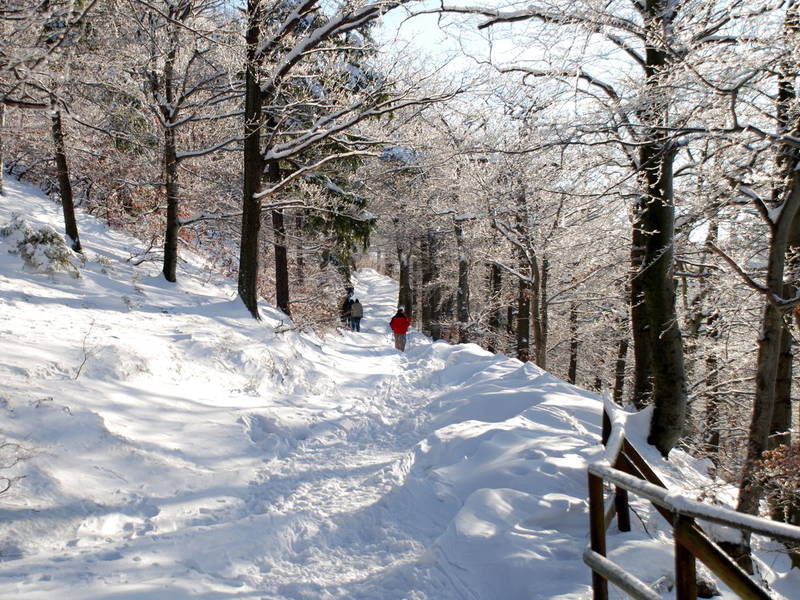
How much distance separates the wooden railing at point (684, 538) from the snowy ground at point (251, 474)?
2.05 ft

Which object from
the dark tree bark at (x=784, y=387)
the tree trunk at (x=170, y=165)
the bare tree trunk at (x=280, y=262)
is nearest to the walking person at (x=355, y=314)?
the bare tree trunk at (x=280, y=262)

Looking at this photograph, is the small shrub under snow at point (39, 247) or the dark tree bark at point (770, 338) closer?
the dark tree bark at point (770, 338)

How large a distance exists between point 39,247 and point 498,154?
9.06 metres

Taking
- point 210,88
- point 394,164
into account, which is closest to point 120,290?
point 210,88

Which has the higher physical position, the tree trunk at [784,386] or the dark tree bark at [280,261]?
the dark tree bark at [280,261]

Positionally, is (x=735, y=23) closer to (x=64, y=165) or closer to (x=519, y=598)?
(x=519, y=598)

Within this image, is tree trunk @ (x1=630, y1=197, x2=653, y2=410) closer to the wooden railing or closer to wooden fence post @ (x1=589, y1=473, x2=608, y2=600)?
wooden fence post @ (x1=589, y1=473, x2=608, y2=600)

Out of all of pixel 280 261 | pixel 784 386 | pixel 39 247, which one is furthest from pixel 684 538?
pixel 280 261

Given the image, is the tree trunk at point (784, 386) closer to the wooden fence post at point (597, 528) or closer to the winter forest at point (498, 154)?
the winter forest at point (498, 154)

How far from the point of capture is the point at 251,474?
17.6 ft

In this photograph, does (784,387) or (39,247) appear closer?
(784,387)

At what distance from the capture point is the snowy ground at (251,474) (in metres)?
3.60

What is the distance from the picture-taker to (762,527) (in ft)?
5.93

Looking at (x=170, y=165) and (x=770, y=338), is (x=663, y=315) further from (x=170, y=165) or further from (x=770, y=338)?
(x=170, y=165)
